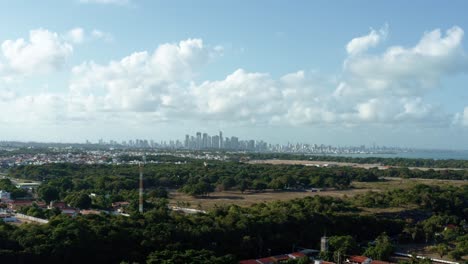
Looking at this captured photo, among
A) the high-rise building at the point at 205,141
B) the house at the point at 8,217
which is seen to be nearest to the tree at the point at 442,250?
the house at the point at 8,217

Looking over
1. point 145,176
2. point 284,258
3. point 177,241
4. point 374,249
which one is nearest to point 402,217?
point 374,249

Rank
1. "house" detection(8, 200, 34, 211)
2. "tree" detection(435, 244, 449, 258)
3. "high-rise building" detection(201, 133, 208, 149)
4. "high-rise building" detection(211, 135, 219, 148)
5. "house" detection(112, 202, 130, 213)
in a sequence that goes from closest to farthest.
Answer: "tree" detection(435, 244, 449, 258) < "house" detection(112, 202, 130, 213) < "house" detection(8, 200, 34, 211) < "high-rise building" detection(211, 135, 219, 148) < "high-rise building" detection(201, 133, 208, 149)

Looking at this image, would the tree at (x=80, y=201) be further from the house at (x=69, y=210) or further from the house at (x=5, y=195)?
the house at (x=5, y=195)

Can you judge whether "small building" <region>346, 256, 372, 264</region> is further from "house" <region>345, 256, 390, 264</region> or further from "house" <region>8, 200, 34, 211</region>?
"house" <region>8, 200, 34, 211</region>

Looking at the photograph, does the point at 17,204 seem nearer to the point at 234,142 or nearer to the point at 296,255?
the point at 296,255

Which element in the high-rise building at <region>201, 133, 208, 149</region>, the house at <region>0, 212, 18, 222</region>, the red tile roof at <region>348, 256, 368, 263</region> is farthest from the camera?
the high-rise building at <region>201, 133, 208, 149</region>

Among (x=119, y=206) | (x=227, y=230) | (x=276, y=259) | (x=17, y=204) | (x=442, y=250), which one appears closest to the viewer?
(x=276, y=259)

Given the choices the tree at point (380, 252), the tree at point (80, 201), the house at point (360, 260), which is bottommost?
the house at point (360, 260)

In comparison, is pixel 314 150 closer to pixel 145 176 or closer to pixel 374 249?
pixel 145 176

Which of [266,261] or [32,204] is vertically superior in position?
[32,204]


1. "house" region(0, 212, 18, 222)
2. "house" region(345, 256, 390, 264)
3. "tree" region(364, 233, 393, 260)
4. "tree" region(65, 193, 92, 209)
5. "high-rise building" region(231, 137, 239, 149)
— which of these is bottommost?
"house" region(345, 256, 390, 264)

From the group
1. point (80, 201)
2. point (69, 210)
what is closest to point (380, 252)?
point (69, 210)

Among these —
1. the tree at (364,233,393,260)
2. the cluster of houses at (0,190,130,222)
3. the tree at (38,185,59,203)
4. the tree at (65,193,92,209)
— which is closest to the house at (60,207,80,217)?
the cluster of houses at (0,190,130,222)

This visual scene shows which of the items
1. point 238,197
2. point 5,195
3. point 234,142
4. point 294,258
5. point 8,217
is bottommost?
point 294,258
